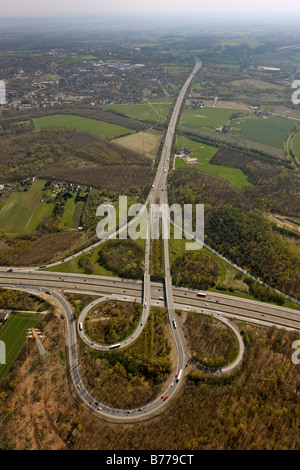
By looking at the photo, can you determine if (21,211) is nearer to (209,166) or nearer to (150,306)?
(150,306)

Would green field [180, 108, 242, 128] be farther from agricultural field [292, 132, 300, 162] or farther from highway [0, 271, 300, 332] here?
highway [0, 271, 300, 332]

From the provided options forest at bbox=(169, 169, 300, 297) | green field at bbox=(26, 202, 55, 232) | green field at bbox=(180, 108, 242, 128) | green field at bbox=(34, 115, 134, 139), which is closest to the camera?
forest at bbox=(169, 169, 300, 297)

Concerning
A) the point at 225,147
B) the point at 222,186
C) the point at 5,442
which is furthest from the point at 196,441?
the point at 225,147

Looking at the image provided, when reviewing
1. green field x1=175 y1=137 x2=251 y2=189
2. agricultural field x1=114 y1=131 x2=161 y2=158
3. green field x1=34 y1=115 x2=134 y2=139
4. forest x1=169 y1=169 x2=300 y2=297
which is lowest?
forest x1=169 y1=169 x2=300 y2=297

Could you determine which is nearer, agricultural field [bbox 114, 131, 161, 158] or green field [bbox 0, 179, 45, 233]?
green field [bbox 0, 179, 45, 233]

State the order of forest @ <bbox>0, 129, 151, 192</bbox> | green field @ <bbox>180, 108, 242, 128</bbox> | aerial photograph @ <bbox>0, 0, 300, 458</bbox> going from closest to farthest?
aerial photograph @ <bbox>0, 0, 300, 458</bbox> → forest @ <bbox>0, 129, 151, 192</bbox> → green field @ <bbox>180, 108, 242, 128</bbox>

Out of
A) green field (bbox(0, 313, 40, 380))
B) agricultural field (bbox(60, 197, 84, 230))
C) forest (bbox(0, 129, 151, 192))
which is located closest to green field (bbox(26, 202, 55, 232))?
agricultural field (bbox(60, 197, 84, 230))

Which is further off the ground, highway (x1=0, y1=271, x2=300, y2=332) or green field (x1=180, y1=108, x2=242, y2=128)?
green field (x1=180, y1=108, x2=242, y2=128)
